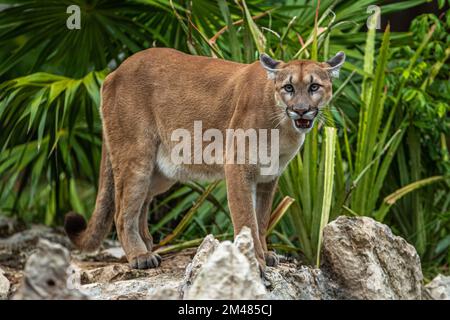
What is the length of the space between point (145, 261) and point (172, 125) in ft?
2.60

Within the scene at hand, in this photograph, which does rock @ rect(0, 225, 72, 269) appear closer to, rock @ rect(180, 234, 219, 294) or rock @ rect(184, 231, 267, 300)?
rock @ rect(180, 234, 219, 294)

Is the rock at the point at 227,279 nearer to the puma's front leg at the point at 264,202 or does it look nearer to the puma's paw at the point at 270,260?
the puma's paw at the point at 270,260

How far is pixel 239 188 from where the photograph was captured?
415 centimetres

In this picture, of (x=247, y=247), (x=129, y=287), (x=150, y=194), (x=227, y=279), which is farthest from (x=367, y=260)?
(x=150, y=194)

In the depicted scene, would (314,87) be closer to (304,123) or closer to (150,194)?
(304,123)

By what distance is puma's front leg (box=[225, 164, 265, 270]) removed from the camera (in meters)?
4.09

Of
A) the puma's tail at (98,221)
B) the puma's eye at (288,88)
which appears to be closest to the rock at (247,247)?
the puma's eye at (288,88)

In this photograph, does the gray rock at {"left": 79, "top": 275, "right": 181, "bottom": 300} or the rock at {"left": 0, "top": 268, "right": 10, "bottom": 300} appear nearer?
the gray rock at {"left": 79, "top": 275, "right": 181, "bottom": 300}

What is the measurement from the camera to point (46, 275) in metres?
3.00

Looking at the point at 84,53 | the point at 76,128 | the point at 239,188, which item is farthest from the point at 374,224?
the point at 76,128

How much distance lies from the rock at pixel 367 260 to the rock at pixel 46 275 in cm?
130

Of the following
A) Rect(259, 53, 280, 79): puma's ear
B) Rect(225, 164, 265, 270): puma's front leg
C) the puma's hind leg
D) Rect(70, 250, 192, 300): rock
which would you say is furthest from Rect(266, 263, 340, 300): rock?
the puma's hind leg

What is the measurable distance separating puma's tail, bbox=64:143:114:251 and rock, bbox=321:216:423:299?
152 cm
